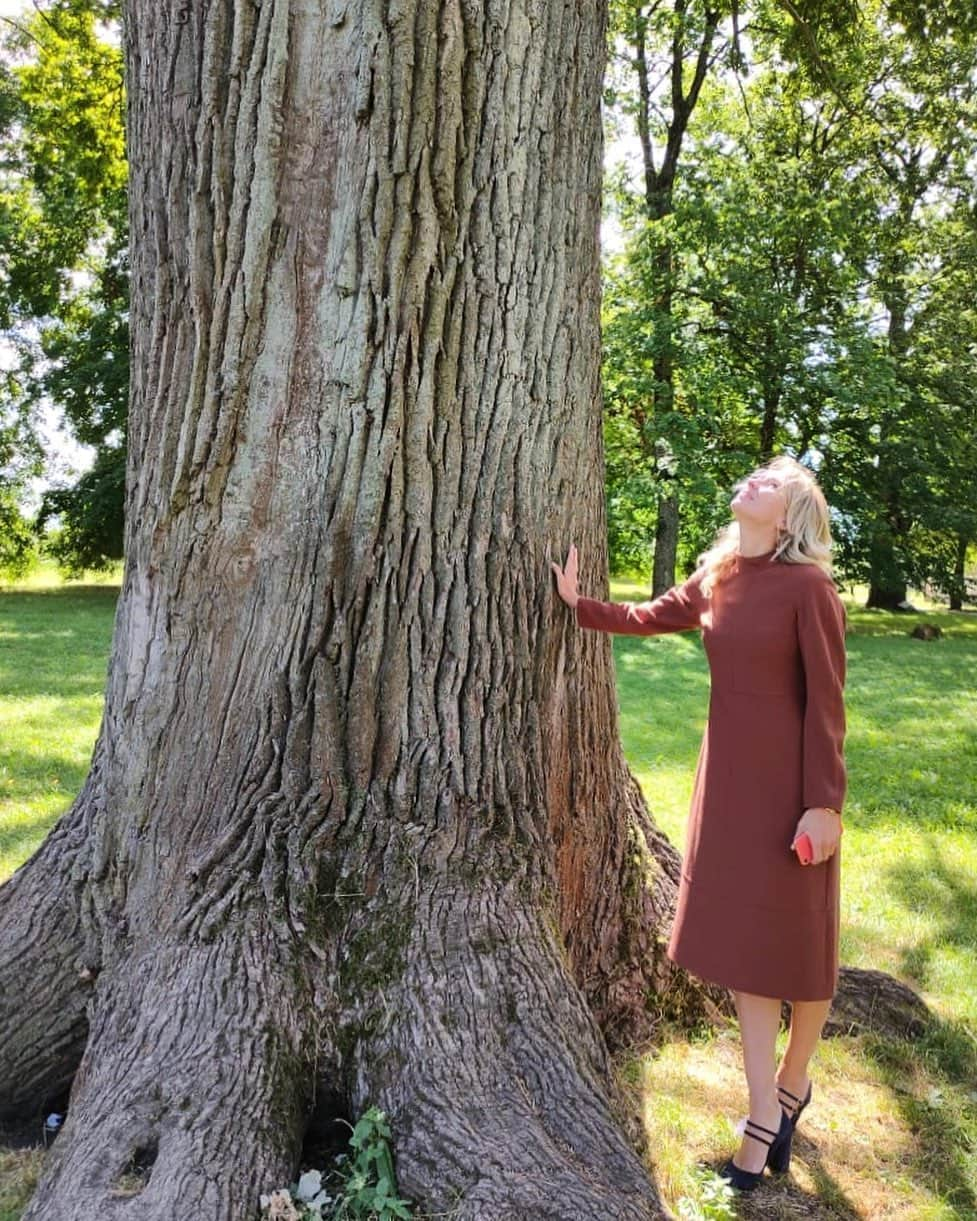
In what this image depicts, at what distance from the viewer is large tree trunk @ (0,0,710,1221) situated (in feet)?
9.40

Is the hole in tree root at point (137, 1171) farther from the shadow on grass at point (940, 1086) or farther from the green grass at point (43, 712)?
the green grass at point (43, 712)

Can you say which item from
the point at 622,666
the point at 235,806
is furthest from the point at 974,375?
the point at 235,806

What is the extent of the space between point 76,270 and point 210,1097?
86.1 ft

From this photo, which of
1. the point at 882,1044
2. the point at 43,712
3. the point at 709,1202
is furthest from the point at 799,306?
the point at 709,1202

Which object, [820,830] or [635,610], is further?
[635,610]

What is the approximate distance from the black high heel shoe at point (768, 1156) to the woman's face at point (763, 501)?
72.5 inches

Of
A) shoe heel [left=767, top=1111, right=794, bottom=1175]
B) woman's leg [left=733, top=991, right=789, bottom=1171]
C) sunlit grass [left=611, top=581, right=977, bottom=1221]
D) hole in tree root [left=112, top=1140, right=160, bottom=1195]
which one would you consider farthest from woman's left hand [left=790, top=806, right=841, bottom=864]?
hole in tree root [left=112, top=1140, right=160, bottom=1195]

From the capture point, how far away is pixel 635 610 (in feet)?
11.9

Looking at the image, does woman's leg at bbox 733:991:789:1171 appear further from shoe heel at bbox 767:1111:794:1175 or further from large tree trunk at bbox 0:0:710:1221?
large tree trunk at bbox 0:0:710:1221

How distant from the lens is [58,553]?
2548 centimetres

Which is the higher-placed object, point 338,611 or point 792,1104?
point 338,611

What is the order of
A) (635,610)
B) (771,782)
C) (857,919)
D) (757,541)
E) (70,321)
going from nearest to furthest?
1. (771,782)
2. (757,541)
3. (635,610)
4. (857,919)
5. (70,321)

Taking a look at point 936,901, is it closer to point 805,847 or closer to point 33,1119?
point 805,847

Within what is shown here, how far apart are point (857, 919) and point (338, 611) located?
149 inches
